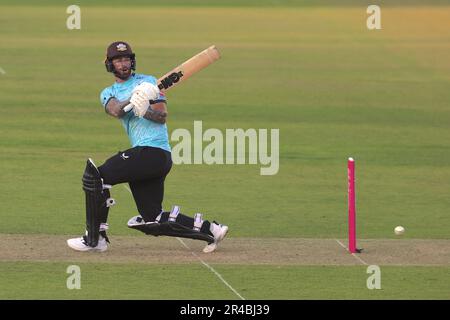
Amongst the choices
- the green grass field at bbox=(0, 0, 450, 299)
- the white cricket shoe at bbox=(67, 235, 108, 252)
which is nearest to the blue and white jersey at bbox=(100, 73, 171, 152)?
the white cricket shoe at bbox=(67, 235, 108, 252)

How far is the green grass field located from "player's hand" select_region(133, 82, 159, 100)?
154 cm

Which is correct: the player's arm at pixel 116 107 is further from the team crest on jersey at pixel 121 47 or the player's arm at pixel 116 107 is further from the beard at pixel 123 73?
the team crest on jersey at pixel 121 47

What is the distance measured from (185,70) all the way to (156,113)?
0.91 meters

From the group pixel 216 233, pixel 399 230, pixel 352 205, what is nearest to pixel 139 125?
pixel 216 233

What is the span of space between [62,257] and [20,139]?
9912 millimetres

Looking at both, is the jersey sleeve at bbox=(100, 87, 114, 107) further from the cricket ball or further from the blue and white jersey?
the cricket ball

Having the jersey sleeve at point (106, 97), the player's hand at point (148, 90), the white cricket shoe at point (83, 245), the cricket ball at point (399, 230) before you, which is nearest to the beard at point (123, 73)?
the jersey sleeve at point (106, 97)

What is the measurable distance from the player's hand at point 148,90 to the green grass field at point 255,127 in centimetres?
154

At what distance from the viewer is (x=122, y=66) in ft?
44.8

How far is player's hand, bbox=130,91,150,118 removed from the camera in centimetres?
→ 1321

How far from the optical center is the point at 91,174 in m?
13.5

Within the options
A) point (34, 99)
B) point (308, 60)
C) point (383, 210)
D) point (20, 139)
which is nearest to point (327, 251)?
Result: point (383, 210)

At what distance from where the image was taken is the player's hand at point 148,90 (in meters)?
13.2

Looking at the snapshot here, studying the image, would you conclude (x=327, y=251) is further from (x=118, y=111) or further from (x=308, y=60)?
(x=308, y=60)
